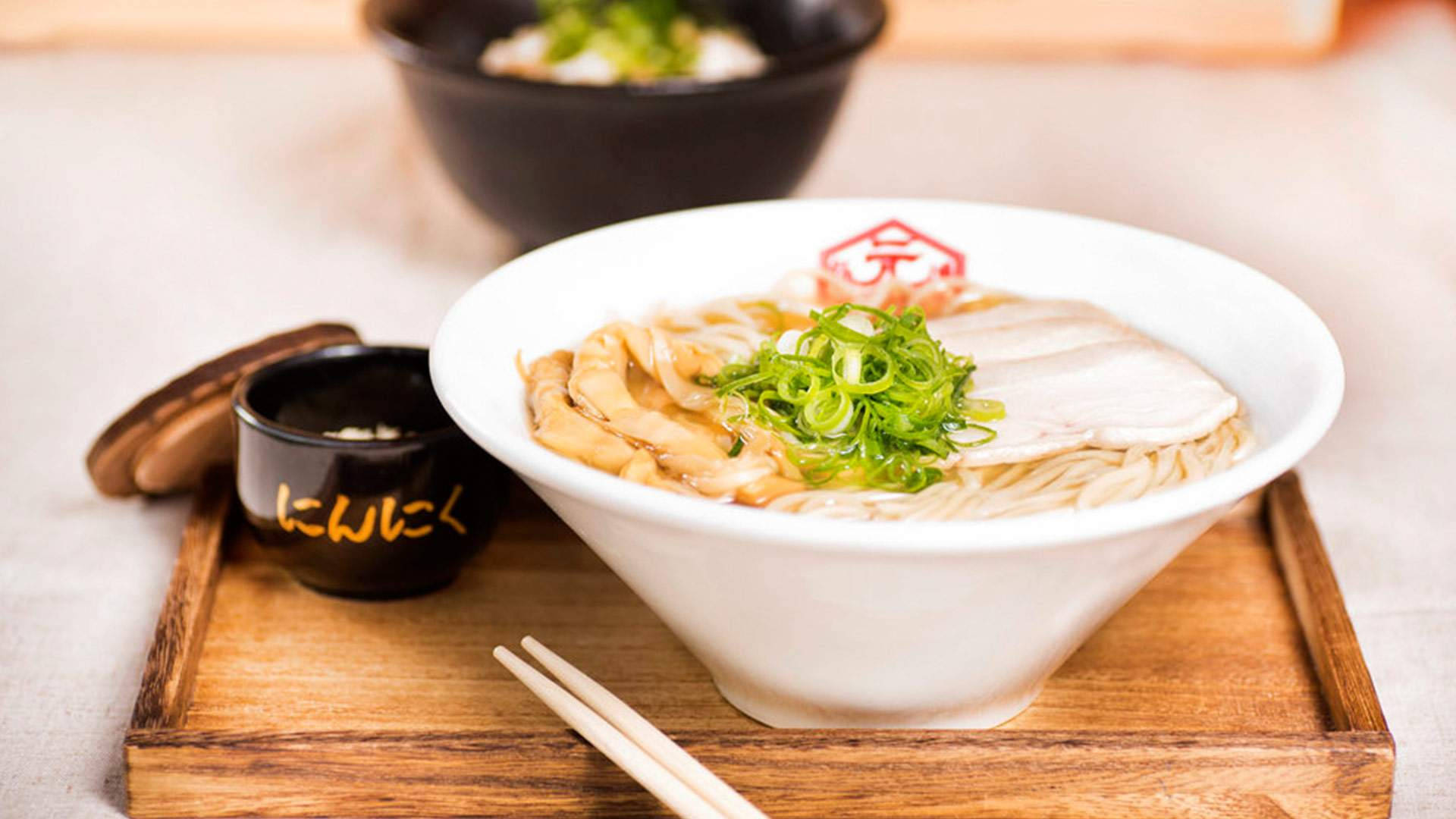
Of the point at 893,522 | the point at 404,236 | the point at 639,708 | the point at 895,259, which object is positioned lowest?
the point at 404,236

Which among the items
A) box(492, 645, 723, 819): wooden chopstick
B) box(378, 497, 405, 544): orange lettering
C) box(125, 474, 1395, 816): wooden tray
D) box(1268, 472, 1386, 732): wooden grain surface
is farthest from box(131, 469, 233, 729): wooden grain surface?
box(1268, 472, 1386, 732): wooden grain surface

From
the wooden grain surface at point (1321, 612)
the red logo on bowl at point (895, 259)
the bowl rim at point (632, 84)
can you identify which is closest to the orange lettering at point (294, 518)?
the red logo on bowl at point (895, 259)

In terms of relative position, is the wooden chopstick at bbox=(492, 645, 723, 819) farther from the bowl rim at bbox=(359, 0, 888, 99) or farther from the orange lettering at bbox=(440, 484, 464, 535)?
the bowl rim at bbox=(359, 0, 888, 99)

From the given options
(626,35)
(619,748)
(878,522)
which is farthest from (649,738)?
(626,35)

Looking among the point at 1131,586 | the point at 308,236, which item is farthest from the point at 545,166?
the point at 1131,586

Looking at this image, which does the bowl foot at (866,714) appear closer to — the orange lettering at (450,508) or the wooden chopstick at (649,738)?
the wooden chopstick at (649,738)

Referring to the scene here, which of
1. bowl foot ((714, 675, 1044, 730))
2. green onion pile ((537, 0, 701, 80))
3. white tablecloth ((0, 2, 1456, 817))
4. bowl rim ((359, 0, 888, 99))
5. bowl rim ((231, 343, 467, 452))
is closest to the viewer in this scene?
bowl foot ((714, 675, 1044, 730))

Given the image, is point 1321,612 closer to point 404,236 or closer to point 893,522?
point 893,522
